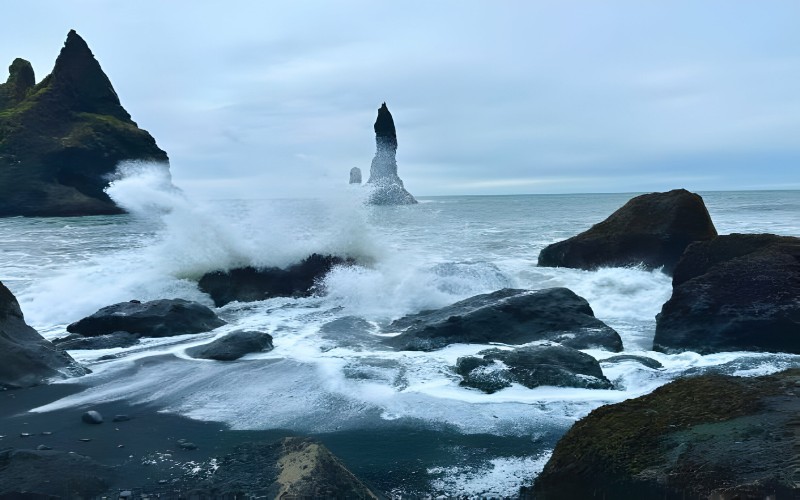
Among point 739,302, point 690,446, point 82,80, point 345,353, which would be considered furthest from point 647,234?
point 82,80

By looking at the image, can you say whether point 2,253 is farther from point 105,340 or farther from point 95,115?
point 95,115

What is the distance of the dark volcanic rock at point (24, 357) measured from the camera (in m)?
7.02

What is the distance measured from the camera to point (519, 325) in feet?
29.9

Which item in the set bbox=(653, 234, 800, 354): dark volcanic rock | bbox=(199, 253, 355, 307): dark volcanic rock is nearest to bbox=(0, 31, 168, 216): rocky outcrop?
bbox=(199, 253, 355, 307): dark volcanic rock

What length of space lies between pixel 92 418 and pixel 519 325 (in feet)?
19.5

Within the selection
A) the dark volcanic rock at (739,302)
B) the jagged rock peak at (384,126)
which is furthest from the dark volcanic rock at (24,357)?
the jagged rock peak at (384,126)

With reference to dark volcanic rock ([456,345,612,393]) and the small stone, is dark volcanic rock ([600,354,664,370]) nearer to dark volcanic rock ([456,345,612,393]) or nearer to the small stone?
dark volcanic rock ([456,345,612,393])

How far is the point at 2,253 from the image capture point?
20766mm

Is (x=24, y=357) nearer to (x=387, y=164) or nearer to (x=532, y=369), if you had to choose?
(x=532, y=369)

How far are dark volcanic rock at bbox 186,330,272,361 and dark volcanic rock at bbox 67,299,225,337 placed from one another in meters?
1.19

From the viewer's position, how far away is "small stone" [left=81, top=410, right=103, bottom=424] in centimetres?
573

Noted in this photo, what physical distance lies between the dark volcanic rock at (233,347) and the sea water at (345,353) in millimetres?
178

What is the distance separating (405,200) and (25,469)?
102294mm

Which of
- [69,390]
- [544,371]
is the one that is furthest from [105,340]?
[544,371]
